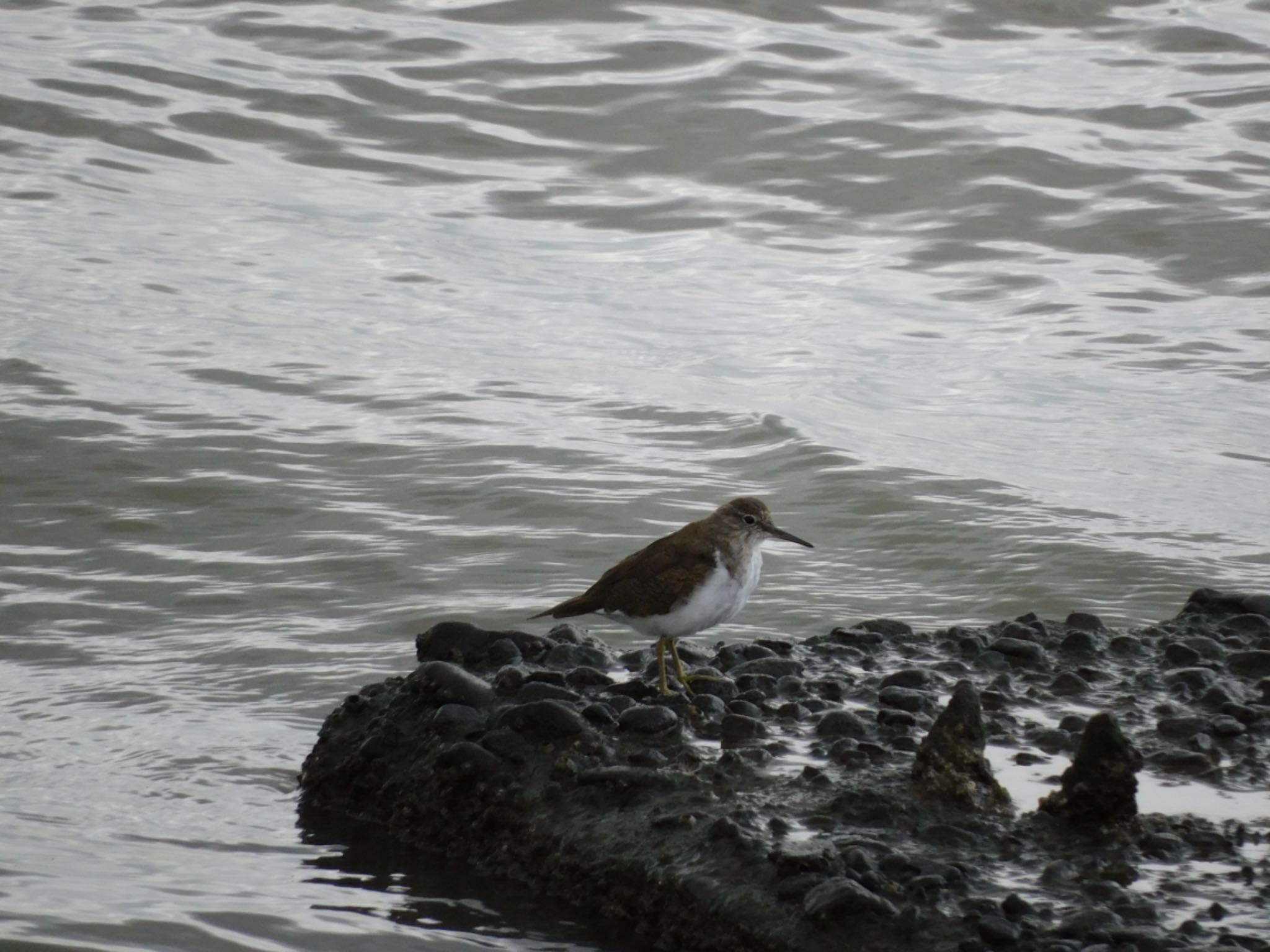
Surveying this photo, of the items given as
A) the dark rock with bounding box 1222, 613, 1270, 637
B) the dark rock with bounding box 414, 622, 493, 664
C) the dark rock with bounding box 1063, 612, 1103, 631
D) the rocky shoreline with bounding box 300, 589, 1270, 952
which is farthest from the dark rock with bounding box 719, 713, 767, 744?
the dark rock with bounding box 1222, 613, 1270, 637

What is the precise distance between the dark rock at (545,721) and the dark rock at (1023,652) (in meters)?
1.95

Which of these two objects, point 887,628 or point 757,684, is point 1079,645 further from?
point 757,684

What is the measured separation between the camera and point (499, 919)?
Answer: 16.3ft

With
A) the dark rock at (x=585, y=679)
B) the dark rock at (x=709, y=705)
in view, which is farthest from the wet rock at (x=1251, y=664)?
the dark rock at (x=585, y=679)

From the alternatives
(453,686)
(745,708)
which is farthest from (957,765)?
(453,686)

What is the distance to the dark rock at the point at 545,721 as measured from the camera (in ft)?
18.2

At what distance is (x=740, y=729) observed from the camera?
5672 millimetres

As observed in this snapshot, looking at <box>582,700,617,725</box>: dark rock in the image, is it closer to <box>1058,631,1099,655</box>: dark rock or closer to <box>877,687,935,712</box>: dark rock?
<box>877,687,935,712</box>: dark rock

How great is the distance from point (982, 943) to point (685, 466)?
6856 millimetres

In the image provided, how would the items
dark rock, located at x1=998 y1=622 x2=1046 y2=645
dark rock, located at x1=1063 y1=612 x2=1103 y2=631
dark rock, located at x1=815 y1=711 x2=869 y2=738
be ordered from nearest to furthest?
dark rock, located at x1=815 y1=711 x2=869 y2=738, dark rock, located at x1=998 y1=622 x2=1046 y2=645, dark rock, located at x1=1063 y1=612 x2=1103 y2=631

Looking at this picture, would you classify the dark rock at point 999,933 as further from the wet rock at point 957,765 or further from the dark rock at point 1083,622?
the dark rock at point 1083,622

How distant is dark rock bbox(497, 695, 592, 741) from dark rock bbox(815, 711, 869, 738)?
83 centimetres

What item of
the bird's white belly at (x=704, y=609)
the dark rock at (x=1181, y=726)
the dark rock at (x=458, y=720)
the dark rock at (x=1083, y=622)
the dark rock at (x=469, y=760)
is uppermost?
the bird's white belly at (x=704, y=609)

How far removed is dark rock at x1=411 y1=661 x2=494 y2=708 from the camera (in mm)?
5914
